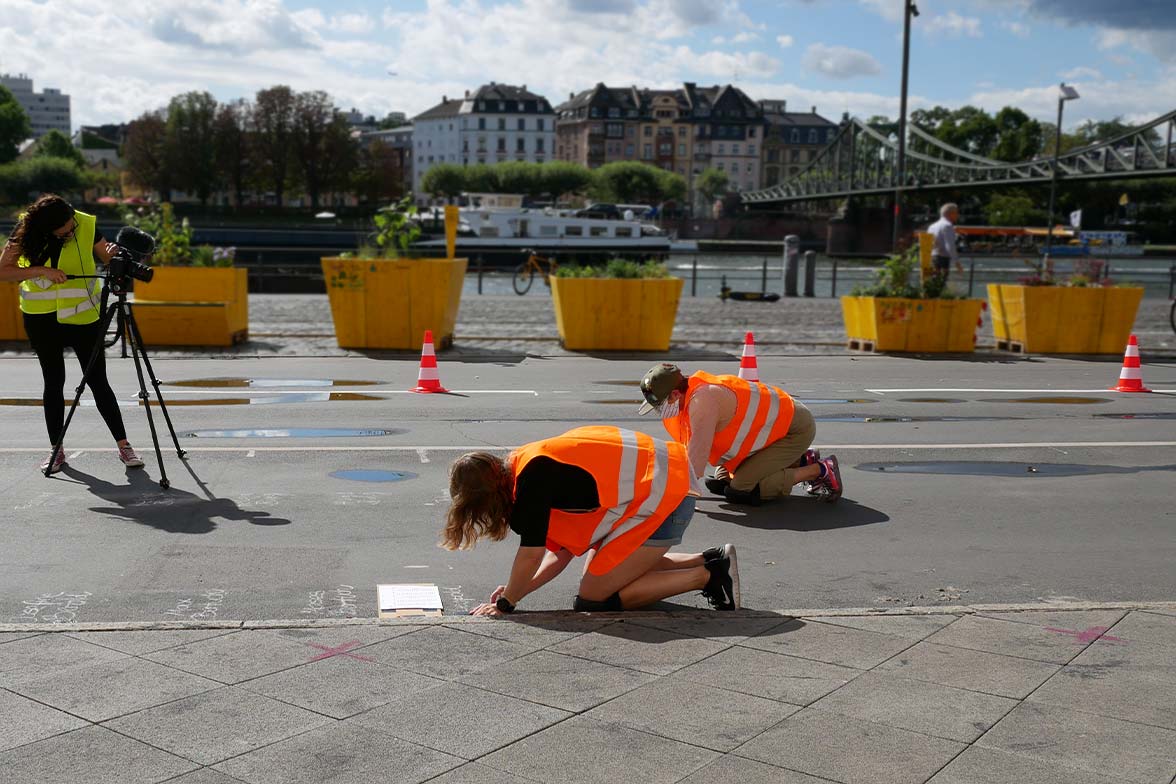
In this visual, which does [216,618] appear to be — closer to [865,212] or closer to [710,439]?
[710,439]

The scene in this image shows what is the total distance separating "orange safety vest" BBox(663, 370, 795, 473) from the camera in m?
7.21

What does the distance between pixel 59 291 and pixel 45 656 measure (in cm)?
405

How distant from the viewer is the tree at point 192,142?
4434 inches

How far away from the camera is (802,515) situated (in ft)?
24.5

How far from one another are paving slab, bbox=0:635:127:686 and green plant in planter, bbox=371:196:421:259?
1189 cm

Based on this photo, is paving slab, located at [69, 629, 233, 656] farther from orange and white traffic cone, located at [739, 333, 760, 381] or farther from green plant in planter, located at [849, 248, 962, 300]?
green plant in planter, located at [849, 248, 962, 300]

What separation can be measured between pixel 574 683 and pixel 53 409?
17.1ft

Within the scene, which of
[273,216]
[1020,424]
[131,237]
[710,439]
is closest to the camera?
[710,439]

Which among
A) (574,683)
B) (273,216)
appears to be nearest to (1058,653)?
(574,683)

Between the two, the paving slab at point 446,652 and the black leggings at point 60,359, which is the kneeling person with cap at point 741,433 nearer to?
the paving slab at point 446,652

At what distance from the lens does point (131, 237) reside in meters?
7.61

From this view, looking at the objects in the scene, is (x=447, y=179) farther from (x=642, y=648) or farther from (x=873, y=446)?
(x=642, y=648)

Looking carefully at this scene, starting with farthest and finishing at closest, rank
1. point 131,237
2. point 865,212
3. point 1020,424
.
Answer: point 865,212 < point 1020,424 < point 131,237

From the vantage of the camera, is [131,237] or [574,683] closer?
[574,683]
